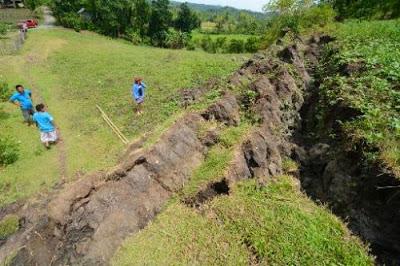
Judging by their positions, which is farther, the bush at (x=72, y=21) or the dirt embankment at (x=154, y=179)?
the bush at (x=72, y=21)

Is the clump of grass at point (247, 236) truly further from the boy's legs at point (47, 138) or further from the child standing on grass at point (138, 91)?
the child standing on grass at point (138, 91)

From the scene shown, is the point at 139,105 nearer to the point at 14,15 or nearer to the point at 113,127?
the point at 113,127

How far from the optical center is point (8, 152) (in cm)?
1196

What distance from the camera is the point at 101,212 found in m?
8.09

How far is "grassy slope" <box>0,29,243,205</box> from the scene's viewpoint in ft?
38.0

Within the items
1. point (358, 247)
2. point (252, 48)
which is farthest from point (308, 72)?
point (252, 48)

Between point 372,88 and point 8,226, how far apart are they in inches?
403

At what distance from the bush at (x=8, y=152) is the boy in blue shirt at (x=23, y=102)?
1823 mm

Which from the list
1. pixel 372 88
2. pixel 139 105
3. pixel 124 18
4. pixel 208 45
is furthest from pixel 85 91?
pixel 208 45

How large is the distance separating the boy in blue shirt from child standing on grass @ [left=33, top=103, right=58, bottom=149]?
80.6 inches

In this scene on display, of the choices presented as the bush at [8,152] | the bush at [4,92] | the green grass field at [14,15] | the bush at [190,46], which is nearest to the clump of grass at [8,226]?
the bush at [8,152]

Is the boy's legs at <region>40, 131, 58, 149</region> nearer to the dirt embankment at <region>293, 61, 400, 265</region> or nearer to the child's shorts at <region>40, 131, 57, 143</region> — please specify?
the child's shorts at <region>40, 131, 57, 143</region>

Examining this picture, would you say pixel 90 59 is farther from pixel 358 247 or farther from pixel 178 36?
pixel 358 247

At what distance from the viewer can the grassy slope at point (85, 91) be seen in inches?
456
